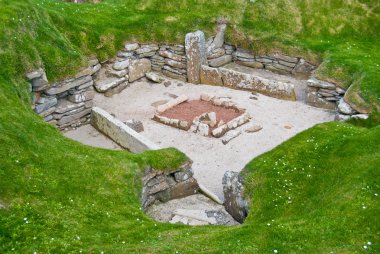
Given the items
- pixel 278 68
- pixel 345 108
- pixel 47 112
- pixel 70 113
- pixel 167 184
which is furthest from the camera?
pixel 278 68

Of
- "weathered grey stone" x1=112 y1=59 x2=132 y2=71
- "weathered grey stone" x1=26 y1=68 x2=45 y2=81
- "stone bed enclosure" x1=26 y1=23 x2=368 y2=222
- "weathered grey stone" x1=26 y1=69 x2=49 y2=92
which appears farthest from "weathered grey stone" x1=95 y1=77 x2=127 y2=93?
Result: "weathered grey stone" x1=26 y1=68 x2=45 y2=81

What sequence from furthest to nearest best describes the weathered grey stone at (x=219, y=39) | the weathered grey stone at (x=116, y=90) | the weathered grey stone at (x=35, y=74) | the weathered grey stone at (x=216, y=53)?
the weathered grey stone at (x=219, y=39) < the weathered grey stone at (x=216, y=53) < the weathered grey stone at (x=116, y=90) < the weathered grey stone at (x=35, y=74)

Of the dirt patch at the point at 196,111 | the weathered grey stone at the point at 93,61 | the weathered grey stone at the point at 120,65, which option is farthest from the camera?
the weathered grey stone at the point at 120,65

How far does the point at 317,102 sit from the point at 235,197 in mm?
9815

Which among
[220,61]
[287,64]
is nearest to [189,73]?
[220,61]

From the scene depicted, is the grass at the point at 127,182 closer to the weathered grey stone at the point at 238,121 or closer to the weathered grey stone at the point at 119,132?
the weathered grey stone at the point at 119,132

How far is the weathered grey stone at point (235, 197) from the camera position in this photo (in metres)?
14.4

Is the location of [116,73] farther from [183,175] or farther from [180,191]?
[180,191]

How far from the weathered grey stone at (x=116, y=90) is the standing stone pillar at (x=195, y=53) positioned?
337 centimetres

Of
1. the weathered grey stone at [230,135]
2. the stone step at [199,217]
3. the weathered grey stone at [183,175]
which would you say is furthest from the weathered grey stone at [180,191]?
the weathered grey stone at [230,135]

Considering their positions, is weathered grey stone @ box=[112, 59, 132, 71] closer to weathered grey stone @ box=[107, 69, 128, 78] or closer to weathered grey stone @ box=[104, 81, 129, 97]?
weathered grey stone @ box=[107, 69, 128, 78]

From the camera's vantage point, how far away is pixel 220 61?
26453 millimetres

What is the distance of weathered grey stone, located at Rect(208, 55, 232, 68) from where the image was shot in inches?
1030

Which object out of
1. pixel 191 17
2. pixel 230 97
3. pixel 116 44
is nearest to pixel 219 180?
pixel 230 97
